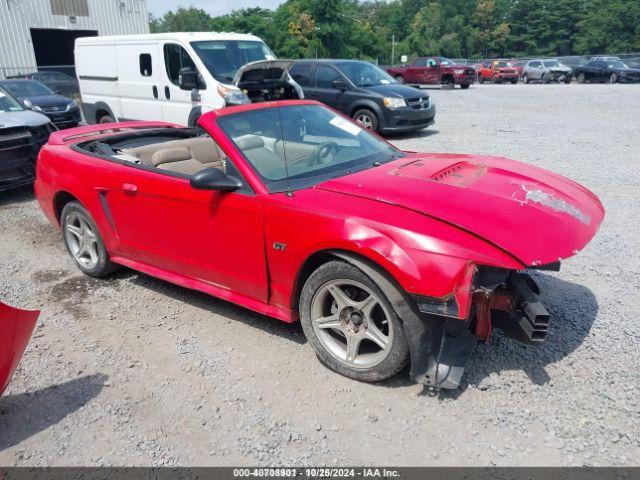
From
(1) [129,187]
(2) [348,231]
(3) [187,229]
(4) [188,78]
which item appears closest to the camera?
(2) [348,231]

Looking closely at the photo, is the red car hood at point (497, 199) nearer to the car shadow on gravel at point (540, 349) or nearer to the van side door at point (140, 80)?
the car shadow on gravel at point (540, 349)

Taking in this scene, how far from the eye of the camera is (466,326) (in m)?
2.91

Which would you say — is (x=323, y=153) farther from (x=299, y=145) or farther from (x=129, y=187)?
(x=129, y=187)

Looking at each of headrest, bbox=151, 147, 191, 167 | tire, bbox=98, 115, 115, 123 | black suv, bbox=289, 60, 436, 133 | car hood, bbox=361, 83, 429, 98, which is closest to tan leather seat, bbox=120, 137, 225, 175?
headrest, bbox=151, 147, 191, 167

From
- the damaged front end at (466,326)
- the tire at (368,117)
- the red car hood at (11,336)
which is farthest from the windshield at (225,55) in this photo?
the damaged front end at (466,326)

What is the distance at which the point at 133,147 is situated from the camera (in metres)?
4.97

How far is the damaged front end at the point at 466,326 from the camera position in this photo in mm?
2744

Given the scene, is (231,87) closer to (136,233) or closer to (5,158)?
(5,158)

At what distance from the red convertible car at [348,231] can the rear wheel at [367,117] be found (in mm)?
7419

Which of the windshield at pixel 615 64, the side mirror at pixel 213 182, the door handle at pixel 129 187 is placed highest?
the side mirror at pixel 213 182

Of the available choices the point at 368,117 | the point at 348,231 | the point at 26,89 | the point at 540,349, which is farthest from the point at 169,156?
the point at 26,89

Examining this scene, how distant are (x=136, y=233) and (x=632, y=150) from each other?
918cm

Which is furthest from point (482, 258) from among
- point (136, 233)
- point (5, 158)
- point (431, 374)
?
point (5, 158)

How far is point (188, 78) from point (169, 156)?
5.36 meters
